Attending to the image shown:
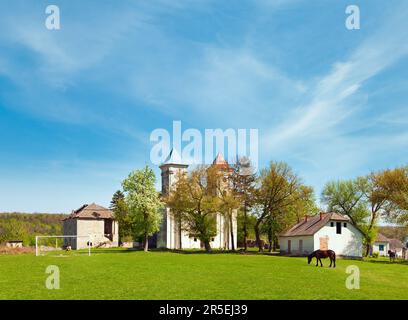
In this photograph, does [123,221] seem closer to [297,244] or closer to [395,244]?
[297,244]

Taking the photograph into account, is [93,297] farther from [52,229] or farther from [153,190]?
[52,229]

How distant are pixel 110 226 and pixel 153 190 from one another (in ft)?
85.5

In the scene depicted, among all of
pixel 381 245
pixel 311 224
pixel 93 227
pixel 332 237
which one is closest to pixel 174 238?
pixel 93 227

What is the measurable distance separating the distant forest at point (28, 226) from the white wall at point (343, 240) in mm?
58257

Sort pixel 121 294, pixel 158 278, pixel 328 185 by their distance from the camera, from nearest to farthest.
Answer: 1. pixel 121 294
2. pixel 158 278
3. pixel 328 185

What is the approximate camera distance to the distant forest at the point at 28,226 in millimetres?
87688

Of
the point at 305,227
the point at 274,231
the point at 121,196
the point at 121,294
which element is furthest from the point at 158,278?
the point at 121,196

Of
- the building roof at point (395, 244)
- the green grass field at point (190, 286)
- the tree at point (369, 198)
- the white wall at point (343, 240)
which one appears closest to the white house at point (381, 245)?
the building roof at point (395, 244)

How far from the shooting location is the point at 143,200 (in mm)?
65625

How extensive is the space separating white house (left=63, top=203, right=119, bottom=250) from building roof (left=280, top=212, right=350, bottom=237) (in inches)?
1491

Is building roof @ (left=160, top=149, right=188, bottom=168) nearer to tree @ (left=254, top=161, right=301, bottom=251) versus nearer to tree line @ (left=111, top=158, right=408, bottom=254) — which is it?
tree line @ (left=111, top=158, right=408, bottom=254)

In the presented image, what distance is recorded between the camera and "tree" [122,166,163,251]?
216 ft

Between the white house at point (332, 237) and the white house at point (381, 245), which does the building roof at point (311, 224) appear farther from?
the white house at point (381, 245)
